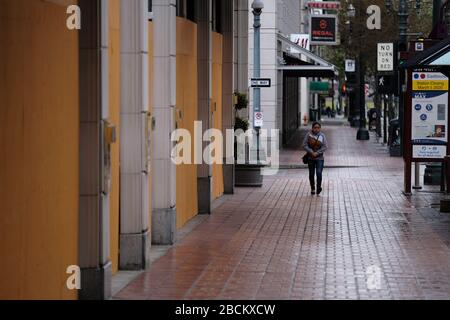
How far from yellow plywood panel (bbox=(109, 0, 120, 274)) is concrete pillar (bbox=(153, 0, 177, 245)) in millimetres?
2333

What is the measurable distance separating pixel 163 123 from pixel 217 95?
7767 mm

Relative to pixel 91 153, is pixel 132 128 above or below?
above

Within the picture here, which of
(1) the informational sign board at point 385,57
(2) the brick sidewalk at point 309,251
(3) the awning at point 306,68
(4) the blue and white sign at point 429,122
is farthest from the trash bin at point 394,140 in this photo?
(4) the blue and white sign at point 429,122

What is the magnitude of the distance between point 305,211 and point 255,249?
18.8 feet

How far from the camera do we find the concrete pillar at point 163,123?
603 inches

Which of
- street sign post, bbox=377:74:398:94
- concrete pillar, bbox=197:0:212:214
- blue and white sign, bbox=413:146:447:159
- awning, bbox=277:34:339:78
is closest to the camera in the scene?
concrete pillar, bbox=197:0:212:214

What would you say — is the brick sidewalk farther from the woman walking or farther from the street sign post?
the street sign post

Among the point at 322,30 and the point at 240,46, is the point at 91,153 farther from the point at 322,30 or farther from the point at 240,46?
the point at 322,30

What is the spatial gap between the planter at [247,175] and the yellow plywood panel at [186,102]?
267 inches

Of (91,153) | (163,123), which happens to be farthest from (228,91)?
(91,153)

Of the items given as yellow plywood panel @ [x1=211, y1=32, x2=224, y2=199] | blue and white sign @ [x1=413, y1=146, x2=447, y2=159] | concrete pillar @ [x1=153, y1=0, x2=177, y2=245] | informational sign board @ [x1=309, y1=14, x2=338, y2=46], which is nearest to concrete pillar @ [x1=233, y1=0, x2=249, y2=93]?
yellow plywood panel @ [x1=211, y1=32, x2=224, y2=199]

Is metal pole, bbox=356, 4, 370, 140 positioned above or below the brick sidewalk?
above

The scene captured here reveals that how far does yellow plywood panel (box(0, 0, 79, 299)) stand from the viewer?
27.9ft

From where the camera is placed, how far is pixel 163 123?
15484 mm
